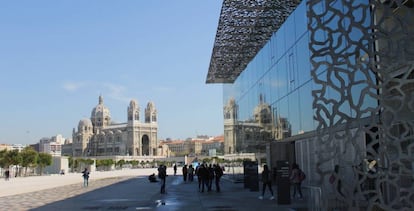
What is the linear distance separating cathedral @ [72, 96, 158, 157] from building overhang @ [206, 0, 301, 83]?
150 meters

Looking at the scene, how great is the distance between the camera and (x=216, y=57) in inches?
1417

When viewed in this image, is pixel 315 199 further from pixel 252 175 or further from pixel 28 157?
pixel 28 157

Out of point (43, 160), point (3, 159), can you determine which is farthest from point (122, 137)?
point (3, 159)

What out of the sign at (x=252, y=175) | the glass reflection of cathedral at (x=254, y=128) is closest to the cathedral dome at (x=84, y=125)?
the glass reflection of cathedral at (x=254, y=128)

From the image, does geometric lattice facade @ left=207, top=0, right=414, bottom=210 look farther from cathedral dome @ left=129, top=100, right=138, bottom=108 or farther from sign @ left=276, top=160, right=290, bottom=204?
cathedral dome @ left=129, top=100, right=138, bottom=108

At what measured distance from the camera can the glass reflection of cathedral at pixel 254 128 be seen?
94.1 ft

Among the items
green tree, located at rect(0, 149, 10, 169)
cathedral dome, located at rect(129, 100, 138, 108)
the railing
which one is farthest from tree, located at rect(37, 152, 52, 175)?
cathedral dome, located at rect(129, 100, 138, 108)

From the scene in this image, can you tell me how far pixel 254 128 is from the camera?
3519cm

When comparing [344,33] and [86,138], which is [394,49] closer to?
[344,33]

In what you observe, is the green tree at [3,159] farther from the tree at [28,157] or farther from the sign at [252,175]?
the sign at [252,175]

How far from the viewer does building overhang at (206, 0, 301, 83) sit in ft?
80.5

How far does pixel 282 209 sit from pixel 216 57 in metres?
21.2

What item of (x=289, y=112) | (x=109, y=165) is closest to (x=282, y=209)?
(x=289, y=112)

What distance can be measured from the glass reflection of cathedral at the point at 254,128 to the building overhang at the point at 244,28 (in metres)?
3.95
